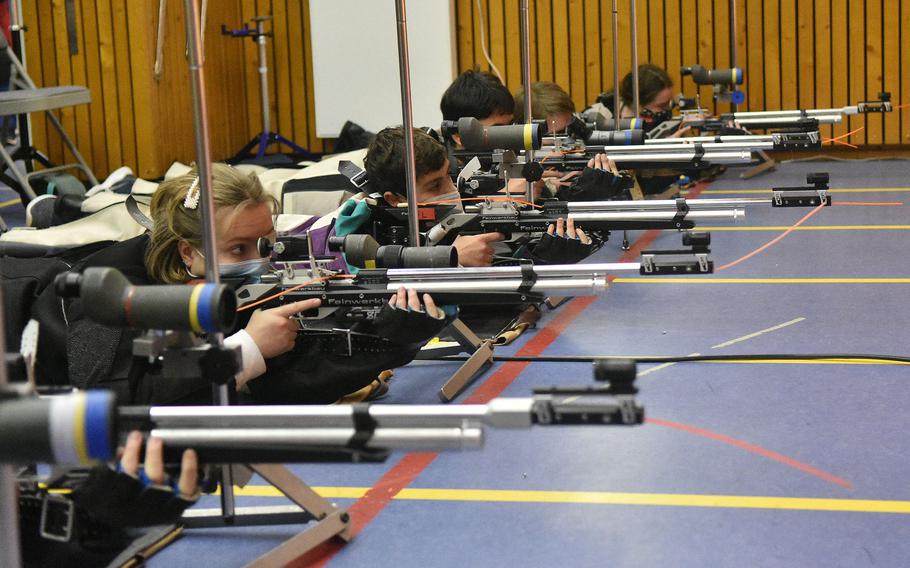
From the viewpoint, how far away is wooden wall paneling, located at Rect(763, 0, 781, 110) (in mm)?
9586

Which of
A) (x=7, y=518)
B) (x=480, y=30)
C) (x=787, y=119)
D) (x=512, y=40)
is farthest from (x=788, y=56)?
(x=7, y=518)

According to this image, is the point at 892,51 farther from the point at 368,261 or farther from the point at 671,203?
the point at 368,261

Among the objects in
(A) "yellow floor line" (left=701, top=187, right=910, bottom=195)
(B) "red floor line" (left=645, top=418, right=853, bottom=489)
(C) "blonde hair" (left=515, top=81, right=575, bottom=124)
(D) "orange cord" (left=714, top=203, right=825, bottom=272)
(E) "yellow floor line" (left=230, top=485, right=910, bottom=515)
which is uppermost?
(C) "blonde hair" (left=515, top=81, right=575, bottom=124)

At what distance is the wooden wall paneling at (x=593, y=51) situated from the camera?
9.85m

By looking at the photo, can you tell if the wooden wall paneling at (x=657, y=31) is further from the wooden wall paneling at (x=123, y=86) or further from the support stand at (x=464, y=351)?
the support stand at (x=464, y=351)

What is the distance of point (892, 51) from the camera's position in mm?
9367

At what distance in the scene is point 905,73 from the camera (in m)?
9.38

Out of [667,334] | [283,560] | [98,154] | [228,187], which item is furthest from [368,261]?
[98,154]

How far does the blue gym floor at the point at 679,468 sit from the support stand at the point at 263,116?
19.5ft

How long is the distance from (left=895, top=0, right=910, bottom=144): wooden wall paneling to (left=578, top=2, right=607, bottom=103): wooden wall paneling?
2.39 metres

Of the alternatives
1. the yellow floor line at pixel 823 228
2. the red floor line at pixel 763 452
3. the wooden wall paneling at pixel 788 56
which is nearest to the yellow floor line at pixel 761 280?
the yellow floor line at pixel 823 228

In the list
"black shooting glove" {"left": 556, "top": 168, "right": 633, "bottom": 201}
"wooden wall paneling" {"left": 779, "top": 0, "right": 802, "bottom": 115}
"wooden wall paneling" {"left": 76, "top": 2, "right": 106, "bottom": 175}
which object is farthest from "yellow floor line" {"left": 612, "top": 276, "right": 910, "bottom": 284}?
"wooden wall paneling" {"left": 76, "top": 2, "right": 106, "bottom": 175}

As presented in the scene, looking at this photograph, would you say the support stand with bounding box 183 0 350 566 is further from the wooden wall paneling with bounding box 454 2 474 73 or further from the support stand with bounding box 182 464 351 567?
the wooden wall paneling with bounding box 454 2 474 73

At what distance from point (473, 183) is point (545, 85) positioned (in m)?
2.03
